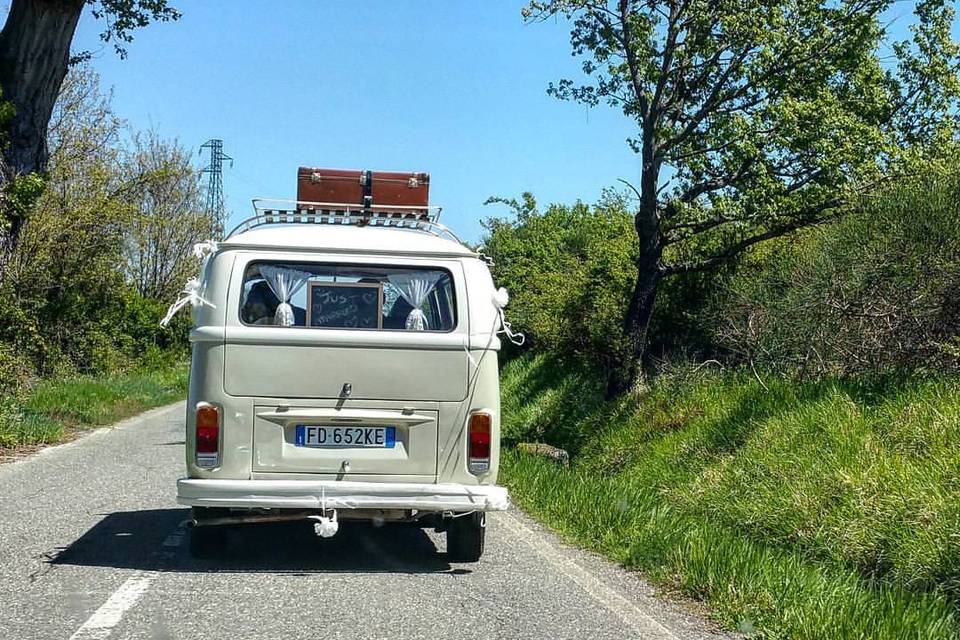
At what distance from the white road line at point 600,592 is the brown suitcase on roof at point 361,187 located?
3.05 meters

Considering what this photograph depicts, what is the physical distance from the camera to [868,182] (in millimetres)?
15945

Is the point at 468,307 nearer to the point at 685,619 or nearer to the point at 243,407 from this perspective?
the point at 243,407

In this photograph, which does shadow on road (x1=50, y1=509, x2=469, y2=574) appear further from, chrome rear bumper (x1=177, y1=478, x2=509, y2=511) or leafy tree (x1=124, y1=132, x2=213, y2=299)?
leafy tree (x1=124, y1=132, x2=213, y2=299)

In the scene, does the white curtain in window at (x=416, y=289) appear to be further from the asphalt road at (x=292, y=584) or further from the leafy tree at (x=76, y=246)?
the leafy tree at (x=76, y=246)

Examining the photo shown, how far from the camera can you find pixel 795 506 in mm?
8844

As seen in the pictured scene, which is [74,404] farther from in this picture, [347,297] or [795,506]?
[795,506]

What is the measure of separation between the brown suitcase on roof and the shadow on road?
111 inches

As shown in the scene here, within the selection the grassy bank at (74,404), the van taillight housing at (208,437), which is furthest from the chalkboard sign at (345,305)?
the grassy bank at (74,404)

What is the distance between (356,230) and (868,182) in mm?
10902

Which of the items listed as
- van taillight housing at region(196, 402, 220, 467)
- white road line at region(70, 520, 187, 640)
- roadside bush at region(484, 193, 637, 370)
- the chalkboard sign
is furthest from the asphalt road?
roadside bush at region(484, 193, 637, 370)

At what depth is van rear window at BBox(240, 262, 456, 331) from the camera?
707cm

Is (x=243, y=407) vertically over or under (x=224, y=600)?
over

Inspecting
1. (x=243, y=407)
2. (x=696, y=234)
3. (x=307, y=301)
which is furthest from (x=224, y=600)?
(x=696, y=234)

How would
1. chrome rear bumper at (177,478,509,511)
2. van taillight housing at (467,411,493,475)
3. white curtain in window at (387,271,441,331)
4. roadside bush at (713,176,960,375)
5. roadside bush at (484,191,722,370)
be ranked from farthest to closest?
roadside bush at (484,191,722,370)
roadside bush at (713,176,960,375)
white curtain in window at (387,271,441,331)
van taillight housing at (467,411,493,475)
chrome rear bumper at (177,478,509,511)
